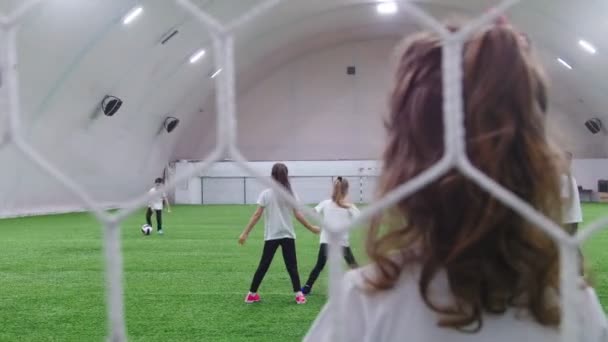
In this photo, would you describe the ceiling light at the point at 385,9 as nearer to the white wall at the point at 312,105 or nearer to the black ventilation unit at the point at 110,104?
the white wall at the point at 312,105

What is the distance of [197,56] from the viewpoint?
10000 millimetres

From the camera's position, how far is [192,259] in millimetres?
4648

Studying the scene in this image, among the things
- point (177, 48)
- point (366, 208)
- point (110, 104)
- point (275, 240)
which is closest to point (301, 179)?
point (177, 48)

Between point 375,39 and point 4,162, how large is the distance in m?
8.81

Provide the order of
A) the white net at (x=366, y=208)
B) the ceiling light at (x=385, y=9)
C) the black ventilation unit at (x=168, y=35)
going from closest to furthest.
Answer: the white net at (x=366, y=208), the black ventilation unit at (x=168, y=35), the ceiling light at (x=385, y=9)

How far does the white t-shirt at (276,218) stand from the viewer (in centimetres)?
302

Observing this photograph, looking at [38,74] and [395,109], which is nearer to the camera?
[395,109]

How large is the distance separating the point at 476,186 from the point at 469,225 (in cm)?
4

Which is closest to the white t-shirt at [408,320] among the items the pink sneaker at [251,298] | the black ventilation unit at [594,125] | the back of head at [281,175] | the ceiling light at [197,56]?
the back of head at [281,175]

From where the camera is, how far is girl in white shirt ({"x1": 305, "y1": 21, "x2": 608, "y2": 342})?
0.60 metres

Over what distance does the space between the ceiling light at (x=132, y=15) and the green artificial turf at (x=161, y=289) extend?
293 centimetres

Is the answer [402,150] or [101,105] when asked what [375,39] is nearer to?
A: [101,105]

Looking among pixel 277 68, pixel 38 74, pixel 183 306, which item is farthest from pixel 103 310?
pixel 277 68

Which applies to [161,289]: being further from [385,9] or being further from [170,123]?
[385,9]
